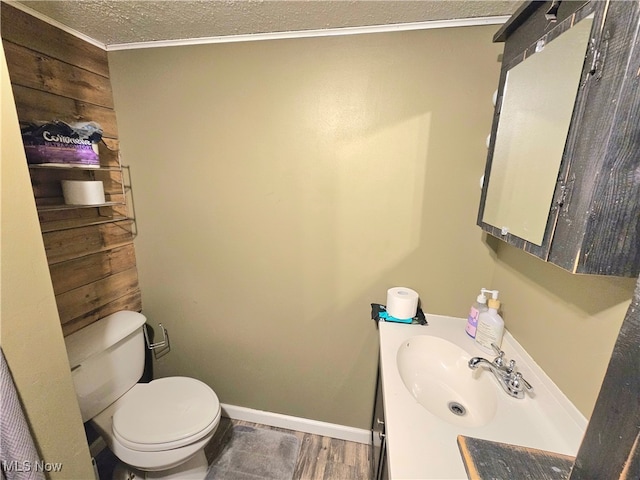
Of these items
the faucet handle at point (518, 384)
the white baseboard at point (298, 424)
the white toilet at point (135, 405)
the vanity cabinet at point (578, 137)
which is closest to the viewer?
the vanity cabinet at point (578, 137)

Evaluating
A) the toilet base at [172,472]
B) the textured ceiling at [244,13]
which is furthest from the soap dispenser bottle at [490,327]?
the toilet base at [172,472]

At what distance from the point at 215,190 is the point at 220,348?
37.9 inches

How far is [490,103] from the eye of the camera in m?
1.17

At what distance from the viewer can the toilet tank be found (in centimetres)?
124

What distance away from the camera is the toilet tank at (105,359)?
1235 millimetres

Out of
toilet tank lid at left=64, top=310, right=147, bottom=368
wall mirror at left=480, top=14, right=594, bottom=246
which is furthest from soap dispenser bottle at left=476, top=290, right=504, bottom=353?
toilet tank lid at left=64, top=310, right=147, bottom=368

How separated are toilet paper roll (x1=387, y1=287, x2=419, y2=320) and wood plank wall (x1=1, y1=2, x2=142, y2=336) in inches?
60.1

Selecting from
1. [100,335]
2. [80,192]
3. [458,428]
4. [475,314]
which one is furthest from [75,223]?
[475,314]

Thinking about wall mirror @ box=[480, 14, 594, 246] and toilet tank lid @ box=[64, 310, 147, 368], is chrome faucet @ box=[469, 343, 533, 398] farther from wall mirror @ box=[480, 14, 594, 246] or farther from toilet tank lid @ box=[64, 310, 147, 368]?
toilet tank lid @ box=[64, 310, 147, 368]

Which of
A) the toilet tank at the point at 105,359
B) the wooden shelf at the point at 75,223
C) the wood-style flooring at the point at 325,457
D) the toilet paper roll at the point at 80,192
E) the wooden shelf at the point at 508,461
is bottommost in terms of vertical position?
the wood-style flooring at the point at 325,457

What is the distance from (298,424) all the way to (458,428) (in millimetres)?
1226
